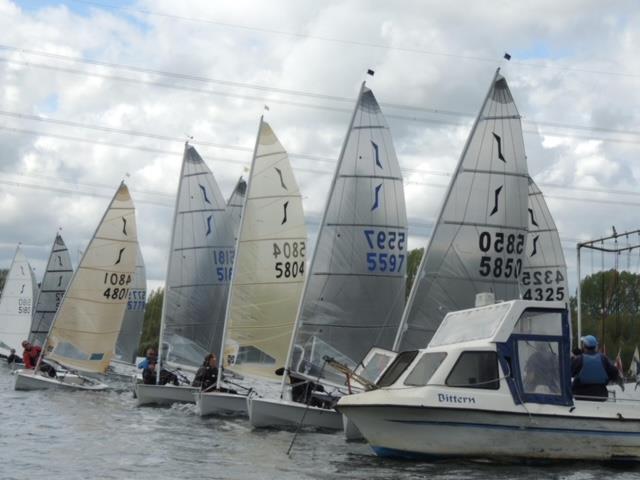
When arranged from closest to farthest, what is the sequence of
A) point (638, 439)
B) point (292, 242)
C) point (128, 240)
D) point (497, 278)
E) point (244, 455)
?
point (638, 439)
point (244, 455)
point (497, 278)
point (292, 242)
point (128, 240)

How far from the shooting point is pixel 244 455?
20031 millimetres

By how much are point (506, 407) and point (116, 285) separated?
24.5 metres

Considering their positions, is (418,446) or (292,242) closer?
(418,446)

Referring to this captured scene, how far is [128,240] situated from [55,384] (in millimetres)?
6558

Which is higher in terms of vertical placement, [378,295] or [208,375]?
[378,295]

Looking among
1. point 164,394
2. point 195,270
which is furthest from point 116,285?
point 164,394

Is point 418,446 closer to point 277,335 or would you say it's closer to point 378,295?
point 378,295

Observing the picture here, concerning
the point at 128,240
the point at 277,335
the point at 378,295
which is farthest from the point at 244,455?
the point at 128,240

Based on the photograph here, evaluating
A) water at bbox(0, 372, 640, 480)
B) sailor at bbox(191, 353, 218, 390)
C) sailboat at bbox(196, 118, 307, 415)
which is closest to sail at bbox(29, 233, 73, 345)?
sailboat at bbox(196, 118, 307, 415)

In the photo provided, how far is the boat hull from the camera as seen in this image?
17.8 metres

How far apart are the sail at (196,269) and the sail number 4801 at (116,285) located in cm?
292

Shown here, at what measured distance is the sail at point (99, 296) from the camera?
1505 inches

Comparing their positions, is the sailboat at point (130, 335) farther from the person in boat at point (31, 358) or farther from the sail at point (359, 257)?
the sail at point (359, 257)

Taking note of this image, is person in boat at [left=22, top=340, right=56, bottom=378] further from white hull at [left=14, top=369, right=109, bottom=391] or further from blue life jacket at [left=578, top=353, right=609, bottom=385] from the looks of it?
blue life jacket at [left=578, top=353, right=609, bottom=385]
